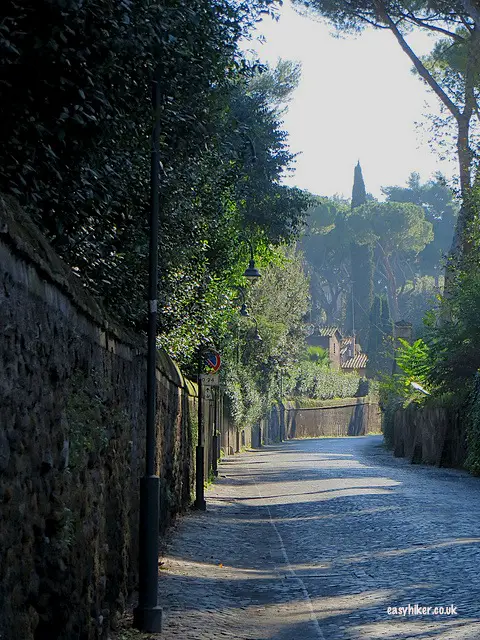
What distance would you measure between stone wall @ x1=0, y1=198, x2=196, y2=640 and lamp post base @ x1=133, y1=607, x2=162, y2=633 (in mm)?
191

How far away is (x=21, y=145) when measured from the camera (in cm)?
713

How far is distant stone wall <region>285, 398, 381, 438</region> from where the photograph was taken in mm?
75000

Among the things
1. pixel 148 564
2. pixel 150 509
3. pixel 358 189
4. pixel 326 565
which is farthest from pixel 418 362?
pixel 358 189

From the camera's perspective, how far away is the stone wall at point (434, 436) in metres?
27.9

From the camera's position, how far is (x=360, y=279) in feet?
317

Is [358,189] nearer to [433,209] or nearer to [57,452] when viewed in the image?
[433,209]

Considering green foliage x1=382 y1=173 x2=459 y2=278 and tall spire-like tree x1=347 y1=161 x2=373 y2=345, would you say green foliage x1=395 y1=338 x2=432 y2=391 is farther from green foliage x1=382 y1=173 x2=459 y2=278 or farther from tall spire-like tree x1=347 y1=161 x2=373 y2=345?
green foliage x1=382 y1=173 x2=459 y2=278

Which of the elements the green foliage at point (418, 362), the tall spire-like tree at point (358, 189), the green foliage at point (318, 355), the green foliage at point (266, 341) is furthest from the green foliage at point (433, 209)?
the green foliage at point (418, 362)

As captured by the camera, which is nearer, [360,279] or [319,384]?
[319,384]

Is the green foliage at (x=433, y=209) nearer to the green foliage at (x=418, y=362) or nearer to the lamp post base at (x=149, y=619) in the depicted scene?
the green foliage at (x=418, y=362)

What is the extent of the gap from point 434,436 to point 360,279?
66672mm

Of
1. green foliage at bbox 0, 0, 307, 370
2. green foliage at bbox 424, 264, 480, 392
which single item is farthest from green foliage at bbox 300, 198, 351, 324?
green foliage at bbox 0, 0, 307, 370

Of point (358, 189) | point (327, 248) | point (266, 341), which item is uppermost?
point (358, 189)

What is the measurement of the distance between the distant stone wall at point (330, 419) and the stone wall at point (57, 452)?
6432 centimetres
